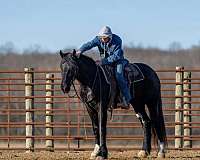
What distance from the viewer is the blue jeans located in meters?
11.5

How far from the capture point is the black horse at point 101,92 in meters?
10.8

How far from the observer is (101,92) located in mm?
11148

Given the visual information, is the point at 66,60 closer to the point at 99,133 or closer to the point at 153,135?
the point at 99,133

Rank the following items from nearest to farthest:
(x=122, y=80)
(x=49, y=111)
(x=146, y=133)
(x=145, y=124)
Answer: (x=122, y=80) < (x=146, y=133) < (x=145, y=124) < (x=49, y=111)

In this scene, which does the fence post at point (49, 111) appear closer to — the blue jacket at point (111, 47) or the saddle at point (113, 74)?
the saddle at point (113, 74)

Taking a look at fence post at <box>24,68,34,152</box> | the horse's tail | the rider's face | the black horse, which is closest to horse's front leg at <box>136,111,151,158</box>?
the black horse

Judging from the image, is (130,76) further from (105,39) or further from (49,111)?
(49,111)

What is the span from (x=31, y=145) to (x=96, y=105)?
457cm

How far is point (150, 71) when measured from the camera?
1237cm

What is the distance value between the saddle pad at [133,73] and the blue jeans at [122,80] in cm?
20

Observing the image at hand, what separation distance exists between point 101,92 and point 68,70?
0.74m

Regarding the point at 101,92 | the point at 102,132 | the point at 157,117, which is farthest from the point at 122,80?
the point at 157,117

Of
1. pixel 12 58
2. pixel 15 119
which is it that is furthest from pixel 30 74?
pixel 12 58

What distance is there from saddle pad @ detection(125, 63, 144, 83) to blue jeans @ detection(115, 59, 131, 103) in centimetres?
20
